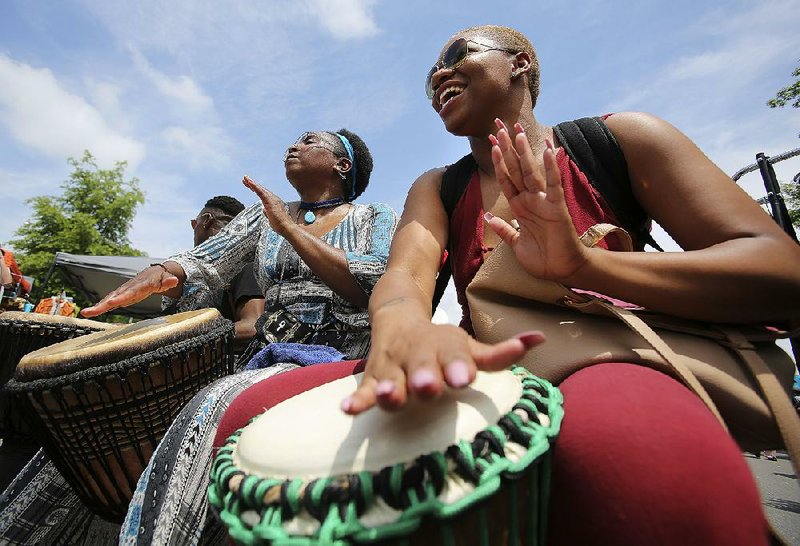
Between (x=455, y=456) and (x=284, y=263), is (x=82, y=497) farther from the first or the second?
(x=455, y=456)

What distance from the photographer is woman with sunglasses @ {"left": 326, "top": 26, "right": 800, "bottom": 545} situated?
0.60m

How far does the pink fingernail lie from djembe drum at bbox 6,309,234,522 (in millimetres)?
1243

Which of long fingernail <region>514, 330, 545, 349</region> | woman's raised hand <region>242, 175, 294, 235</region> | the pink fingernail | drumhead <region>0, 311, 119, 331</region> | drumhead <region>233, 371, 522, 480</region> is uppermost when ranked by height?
woman's raised hand <region>242, 175, 294, 235</region>

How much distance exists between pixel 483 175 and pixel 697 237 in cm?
70

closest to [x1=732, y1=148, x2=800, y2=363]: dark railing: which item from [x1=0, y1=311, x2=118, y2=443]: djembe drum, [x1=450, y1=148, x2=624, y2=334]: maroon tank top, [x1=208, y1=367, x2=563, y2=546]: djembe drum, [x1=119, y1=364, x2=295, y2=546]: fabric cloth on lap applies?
[x1=450, y1=148, x2=624, y2=334]: maroon tank top

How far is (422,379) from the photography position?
59 centimetres

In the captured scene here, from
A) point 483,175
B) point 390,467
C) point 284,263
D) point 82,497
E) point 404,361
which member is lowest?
point 82,497

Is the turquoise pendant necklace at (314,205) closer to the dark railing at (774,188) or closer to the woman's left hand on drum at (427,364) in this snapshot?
the woman's left hand on drum at (427,364)

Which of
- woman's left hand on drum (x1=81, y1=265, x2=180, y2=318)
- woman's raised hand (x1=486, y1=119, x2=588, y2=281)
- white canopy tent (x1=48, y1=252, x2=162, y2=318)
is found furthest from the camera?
white canopy tent (x1=48, y1=252, x2=162, y2=318)

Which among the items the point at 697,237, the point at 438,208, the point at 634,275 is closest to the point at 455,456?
the point at 634,275

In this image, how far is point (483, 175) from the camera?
1573mm

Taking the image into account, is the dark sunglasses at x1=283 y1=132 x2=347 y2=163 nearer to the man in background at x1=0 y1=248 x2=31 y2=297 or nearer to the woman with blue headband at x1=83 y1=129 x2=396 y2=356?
the woman with blue headband at x1=83 y1=129 x2=396 y2=356

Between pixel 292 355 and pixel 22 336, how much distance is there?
166 cm

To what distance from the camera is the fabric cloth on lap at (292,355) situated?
1.67 metres
